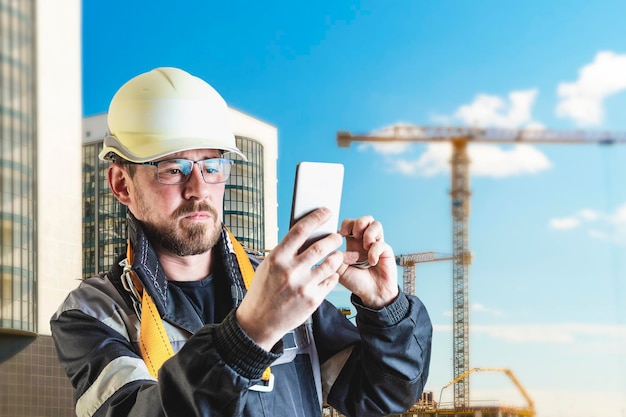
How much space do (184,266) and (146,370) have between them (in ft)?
1.26

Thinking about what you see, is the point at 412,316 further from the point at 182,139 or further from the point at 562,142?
the point at 562,142

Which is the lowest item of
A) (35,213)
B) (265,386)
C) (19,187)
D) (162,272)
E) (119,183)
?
(265,386)

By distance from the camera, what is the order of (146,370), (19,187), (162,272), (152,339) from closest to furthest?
(146,370)
(152,339)
(162,272)
(19,187)

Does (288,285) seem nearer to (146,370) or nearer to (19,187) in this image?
(146,370)

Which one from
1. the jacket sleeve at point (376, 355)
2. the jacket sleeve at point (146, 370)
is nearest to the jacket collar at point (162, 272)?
the jacket sleeve at point (146, 370)

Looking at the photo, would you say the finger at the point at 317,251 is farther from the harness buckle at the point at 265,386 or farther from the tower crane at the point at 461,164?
the tower crane at the point at 461,164

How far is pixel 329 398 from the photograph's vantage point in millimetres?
2277

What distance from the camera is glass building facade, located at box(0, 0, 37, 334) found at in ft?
68.7

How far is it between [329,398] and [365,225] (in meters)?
0.59

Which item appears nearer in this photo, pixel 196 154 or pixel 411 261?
pixel 196 154

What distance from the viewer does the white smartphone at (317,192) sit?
1644 millimetres

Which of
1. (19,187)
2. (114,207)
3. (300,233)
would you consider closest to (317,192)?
(300,233)

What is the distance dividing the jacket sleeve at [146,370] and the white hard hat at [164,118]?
432 millimetres

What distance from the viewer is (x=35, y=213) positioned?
873 inches
